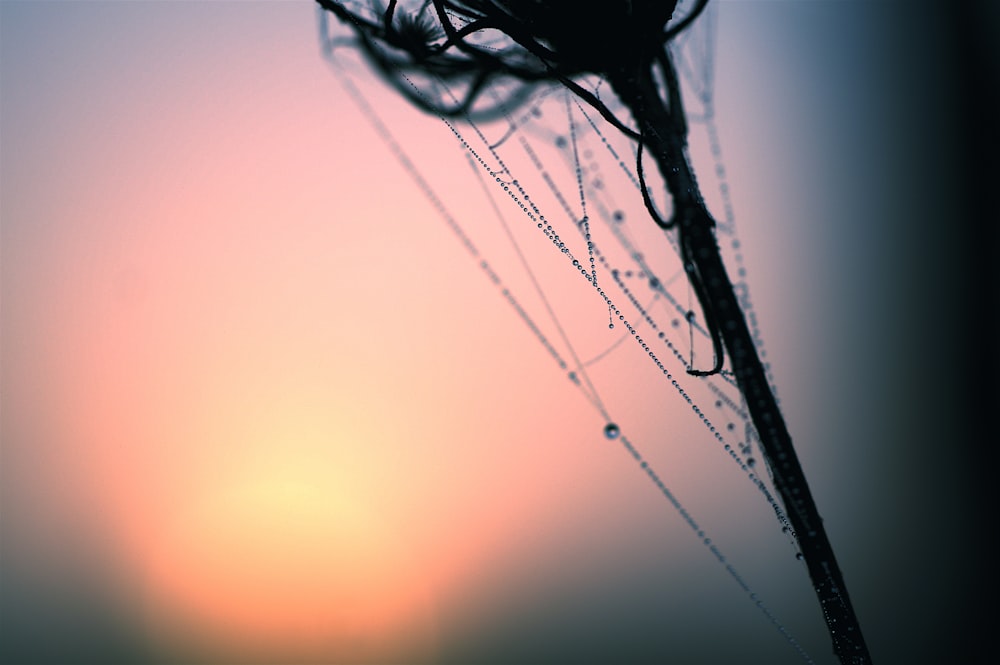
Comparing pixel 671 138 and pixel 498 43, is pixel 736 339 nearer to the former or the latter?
pixel 671 138

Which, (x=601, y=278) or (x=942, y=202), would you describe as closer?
(x=601, y=278)

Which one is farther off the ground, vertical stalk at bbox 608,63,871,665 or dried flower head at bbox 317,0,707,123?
dried flower head at bbox 317,0,707,123

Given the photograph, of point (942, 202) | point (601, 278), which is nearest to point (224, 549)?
point (601, 278)

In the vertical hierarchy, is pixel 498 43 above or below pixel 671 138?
above

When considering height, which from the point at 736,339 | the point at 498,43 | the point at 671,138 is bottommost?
the point at 736,339

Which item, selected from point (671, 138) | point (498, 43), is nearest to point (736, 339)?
point (671, 138)

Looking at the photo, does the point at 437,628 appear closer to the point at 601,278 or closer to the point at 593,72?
the point at 601,278

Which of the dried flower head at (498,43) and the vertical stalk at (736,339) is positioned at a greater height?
the dried flower head at (498,43)

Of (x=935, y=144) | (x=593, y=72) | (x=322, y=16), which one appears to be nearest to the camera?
(x=593, y=72)
